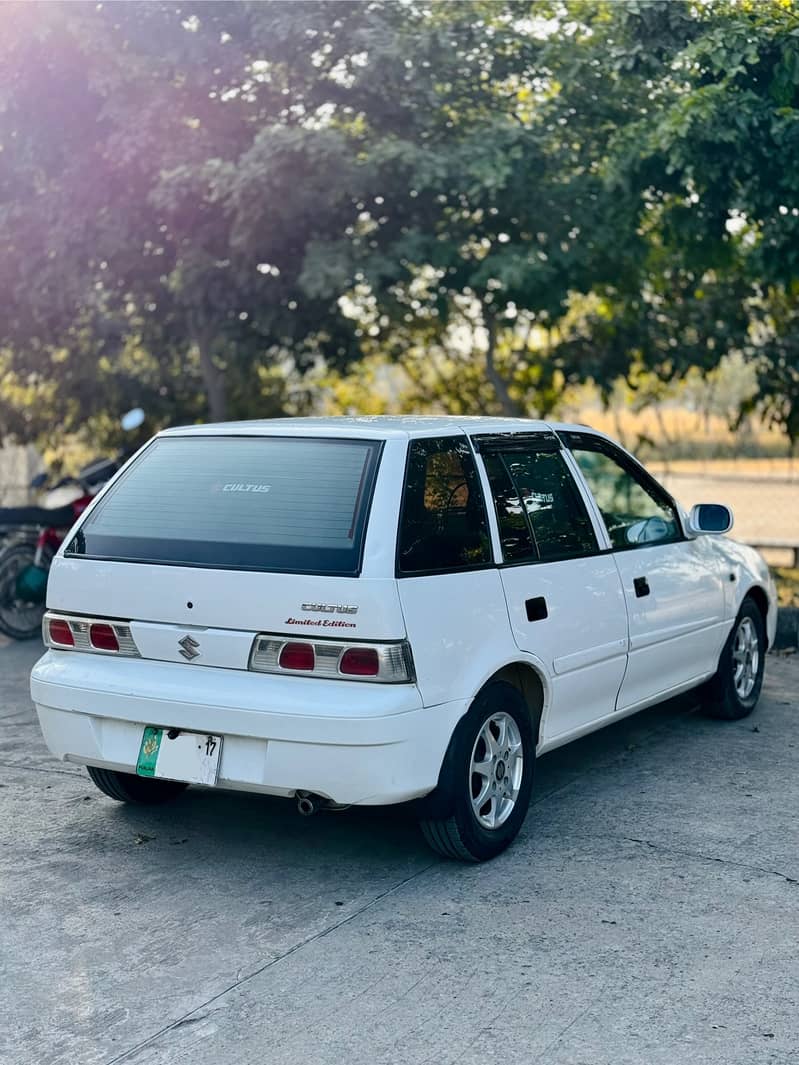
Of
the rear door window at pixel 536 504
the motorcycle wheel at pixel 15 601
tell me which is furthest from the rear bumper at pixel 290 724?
the motorcycle wheel at pixel 15 601

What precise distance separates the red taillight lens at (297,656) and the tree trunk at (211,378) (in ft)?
30.2

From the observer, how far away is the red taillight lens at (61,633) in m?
5.19

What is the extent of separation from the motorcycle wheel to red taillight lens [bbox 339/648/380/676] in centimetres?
615

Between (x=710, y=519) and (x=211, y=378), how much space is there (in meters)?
8.25

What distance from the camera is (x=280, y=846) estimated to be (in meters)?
5.25

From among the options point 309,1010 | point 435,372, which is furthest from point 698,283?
point 309,1010

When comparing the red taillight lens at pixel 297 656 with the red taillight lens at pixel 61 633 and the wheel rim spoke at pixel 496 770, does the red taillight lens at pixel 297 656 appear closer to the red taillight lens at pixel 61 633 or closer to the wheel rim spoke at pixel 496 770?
the wheel rim spoke at pixel 496 770

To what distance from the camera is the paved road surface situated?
3631 millimetres

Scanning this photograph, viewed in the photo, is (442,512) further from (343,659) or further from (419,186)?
(419,186)

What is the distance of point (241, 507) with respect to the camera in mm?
4977

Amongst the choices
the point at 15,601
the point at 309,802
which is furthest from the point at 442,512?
the point at 15,601

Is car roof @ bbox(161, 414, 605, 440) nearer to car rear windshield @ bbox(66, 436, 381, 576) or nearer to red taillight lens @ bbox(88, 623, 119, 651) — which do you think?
car rear windshield @ bbox(66, 436, 381, 576)

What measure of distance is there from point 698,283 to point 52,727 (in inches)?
358

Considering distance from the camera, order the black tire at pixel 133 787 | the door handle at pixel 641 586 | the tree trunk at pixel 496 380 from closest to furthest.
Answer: the black tire at pixel 133 787
the door handle at pixel 641 586
the tree trunk at pixel 496 380
